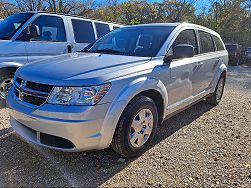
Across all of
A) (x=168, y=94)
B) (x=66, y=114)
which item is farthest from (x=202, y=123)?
(x=66, y=114)

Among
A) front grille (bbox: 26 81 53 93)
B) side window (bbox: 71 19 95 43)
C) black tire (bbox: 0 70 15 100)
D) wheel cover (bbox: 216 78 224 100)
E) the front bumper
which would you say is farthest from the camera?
side window (bbox: 71 19 95 43)

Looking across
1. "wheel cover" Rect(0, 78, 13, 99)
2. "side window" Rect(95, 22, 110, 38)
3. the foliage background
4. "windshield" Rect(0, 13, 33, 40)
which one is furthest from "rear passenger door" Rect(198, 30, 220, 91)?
the foliage background

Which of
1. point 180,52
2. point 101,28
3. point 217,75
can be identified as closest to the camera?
point 180,52

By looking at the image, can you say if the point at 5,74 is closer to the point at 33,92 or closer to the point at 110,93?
the point at 33,92

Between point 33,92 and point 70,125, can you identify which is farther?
point 33,92

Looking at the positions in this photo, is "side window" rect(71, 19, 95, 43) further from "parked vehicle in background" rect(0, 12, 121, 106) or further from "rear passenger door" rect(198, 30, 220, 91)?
"rear passenger door" rect(198, 30, 220, 91)

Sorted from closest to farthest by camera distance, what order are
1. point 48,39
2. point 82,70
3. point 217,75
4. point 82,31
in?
point 82,70 < point 217,75 < point 48,39 < point 82,31

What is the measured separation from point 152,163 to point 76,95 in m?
1.29

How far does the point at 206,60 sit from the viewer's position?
4363 millimetres

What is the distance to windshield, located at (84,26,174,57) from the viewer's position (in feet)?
11.2

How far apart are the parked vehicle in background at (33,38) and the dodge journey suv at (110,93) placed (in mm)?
1626

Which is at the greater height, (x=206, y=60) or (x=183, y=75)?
(x=206, y=60)

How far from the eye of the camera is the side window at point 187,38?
3657 mm

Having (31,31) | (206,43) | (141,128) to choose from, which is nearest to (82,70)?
(141,128)
